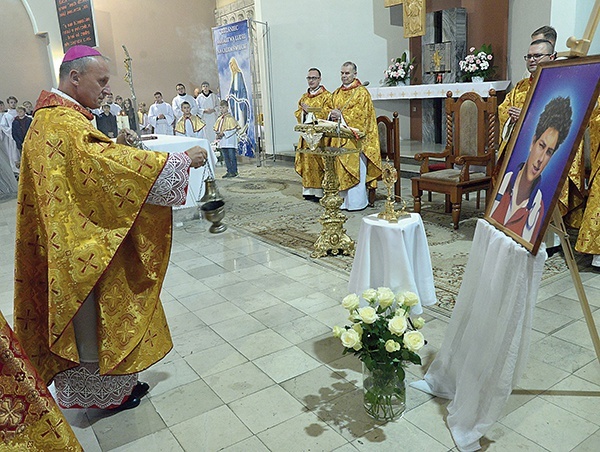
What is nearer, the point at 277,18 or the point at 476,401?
the point at 476,401

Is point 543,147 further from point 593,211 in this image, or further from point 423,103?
point 423,103

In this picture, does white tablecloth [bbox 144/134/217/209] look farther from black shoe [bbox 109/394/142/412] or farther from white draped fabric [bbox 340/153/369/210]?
black shoe [bbox 109/394/142/412]

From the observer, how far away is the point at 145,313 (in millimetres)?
2416

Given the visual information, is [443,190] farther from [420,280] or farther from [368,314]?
[368,314]

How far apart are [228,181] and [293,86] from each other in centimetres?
322

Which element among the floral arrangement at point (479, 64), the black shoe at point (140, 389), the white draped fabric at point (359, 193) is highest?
the floral arrangement at point (479, 64)

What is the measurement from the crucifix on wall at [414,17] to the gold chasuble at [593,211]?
19.5 ft

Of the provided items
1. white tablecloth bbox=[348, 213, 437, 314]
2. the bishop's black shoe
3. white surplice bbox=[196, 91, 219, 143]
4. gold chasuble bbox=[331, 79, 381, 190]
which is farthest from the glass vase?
white surplice bbox=[196, 91, 219, 143]

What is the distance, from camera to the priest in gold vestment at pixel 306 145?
6.79m

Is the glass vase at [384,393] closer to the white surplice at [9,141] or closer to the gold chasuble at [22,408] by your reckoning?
the gold chasuble at [22,408]

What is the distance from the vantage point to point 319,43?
11.4 meters

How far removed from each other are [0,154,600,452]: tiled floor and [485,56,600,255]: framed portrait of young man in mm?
903

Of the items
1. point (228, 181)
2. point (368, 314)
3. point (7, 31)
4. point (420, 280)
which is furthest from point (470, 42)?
point (7, 31)


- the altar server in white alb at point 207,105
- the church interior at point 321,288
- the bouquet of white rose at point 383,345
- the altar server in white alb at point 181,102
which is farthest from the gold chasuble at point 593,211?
the altar server in white alb at point 181,102
